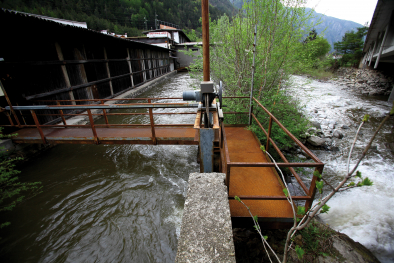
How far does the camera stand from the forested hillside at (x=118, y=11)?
38.2m

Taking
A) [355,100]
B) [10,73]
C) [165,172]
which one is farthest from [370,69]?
[10,73]

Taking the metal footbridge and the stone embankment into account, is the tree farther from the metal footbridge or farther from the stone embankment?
the metal footbridge

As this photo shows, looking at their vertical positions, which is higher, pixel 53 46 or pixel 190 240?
pixel 53 46

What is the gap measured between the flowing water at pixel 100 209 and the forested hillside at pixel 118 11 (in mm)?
26220

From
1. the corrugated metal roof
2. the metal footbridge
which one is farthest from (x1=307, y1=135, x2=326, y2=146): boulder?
the corrugated metal roof

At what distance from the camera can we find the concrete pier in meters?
1.81

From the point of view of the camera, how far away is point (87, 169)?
5840 mm

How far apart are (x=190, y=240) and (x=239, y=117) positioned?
5.38 metres

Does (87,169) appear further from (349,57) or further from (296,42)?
(349,57)

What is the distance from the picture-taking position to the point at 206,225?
82.0 inches

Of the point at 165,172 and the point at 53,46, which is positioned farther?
the point at 53,46

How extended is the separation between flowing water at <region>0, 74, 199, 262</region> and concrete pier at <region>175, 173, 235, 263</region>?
202cm

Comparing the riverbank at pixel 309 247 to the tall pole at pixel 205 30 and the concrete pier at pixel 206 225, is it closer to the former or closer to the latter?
the concrete pier at pixel 206 225

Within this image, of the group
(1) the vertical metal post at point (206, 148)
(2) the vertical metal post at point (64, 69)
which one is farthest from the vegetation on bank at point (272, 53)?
(2) the vertical metal post at point (64, 69)
